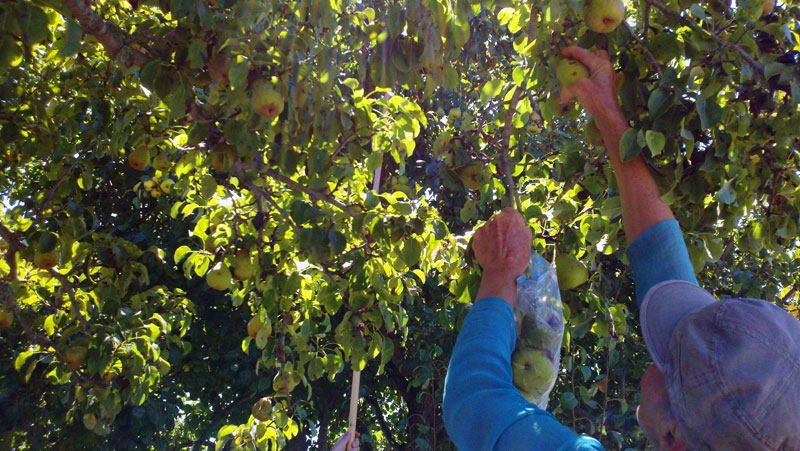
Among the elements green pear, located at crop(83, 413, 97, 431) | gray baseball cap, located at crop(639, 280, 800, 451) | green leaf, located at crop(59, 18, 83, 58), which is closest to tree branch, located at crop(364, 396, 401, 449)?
green pear, located at crop(83, 413, 97, 431)

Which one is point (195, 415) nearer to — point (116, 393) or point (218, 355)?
point (218, 355)

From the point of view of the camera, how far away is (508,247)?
1.45 meters

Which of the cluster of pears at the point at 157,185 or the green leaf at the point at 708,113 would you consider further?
the cluster of pears at the point at 157,185

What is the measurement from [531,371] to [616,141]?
560mm

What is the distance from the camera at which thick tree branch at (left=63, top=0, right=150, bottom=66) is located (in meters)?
1.75

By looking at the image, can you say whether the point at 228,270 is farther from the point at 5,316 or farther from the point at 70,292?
the point at 5,316

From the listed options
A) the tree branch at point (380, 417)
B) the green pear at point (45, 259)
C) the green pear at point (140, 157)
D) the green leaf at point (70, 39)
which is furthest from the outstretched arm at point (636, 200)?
the tree branch at point (380, 417)

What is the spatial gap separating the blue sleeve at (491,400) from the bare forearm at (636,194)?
1.06 ft

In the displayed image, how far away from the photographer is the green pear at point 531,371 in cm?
147

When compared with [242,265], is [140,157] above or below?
above

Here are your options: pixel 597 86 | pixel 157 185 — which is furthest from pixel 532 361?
pixel 157 185

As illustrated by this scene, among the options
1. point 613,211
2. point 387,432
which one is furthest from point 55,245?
point 387,432

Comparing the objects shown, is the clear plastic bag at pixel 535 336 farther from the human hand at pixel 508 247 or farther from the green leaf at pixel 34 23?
the green leaf at pixel 34 23

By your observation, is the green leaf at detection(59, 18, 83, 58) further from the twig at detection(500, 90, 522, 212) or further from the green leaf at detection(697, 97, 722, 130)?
the green leaf at detection(697, 97, 722, 130)
